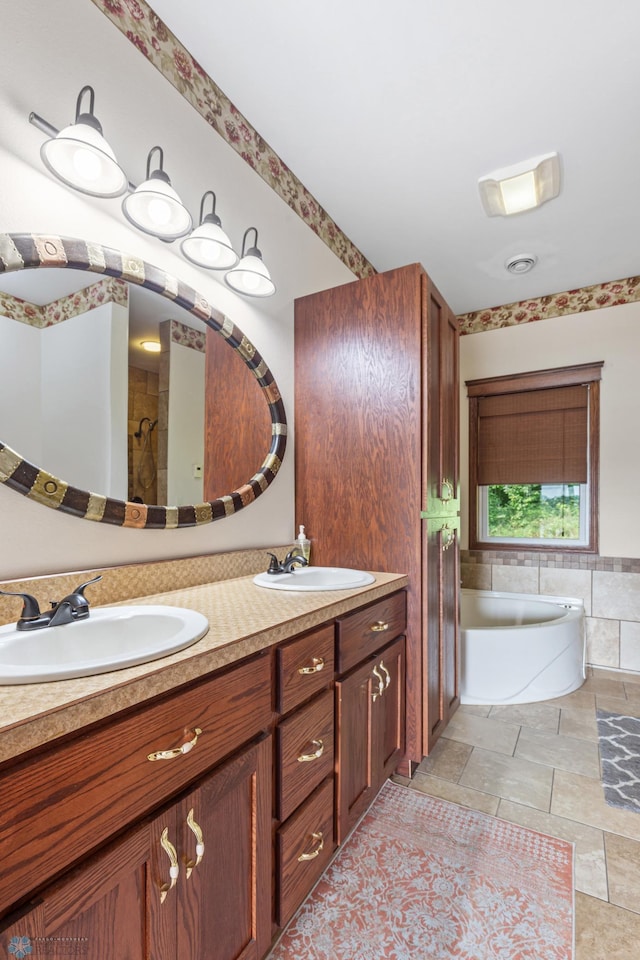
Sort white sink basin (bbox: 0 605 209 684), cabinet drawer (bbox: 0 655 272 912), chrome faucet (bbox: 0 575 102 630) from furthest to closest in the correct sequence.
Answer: chrome faucet (bbox: 0 575 102 630) < white sink basin (bbox: 0 605 209 684) < cabinet drawer (bbox: 0 655 272 912)

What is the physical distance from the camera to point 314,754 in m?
1.22

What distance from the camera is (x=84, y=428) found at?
1258 millimetres

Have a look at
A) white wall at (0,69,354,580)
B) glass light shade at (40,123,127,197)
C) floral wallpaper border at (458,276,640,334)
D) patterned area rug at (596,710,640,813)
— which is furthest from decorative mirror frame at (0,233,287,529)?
floral wallpaper border at (458,276,640,334)

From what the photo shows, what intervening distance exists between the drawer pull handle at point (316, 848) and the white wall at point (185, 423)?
1.04m

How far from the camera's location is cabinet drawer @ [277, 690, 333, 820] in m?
1.10

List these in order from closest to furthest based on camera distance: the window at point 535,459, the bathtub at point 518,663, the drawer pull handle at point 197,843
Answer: the drawer pull handle at point 197,843
the bathtub at point 518,663
the window at point 535,459

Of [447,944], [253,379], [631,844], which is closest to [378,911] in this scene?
[447,944]

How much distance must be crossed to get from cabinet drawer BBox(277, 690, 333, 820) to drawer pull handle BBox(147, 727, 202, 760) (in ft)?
0.99

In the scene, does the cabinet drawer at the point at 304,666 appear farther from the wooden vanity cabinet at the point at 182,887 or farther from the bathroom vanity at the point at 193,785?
the wooden vanity cabinet at the point at 182,887

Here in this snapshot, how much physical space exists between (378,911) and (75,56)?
2.49 metres

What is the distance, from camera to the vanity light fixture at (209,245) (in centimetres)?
154

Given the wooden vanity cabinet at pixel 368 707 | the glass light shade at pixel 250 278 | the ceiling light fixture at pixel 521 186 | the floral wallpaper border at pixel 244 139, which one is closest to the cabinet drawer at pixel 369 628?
the wooden vanity cabinet at pixel 368 707

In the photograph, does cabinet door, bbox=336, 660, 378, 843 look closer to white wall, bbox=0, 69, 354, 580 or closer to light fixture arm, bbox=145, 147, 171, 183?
white wall, bbox=0, 69, 354, 580

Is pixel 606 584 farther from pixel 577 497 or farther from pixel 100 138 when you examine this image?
pixel 100 138
